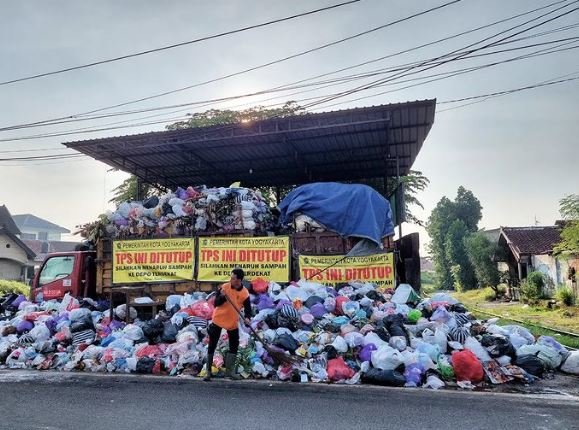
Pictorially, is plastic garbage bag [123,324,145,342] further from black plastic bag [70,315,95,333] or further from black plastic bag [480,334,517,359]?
black plastic bag [480,334,517,359]

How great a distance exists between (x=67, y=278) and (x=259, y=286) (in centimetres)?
443

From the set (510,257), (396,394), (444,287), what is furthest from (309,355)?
(444,287)

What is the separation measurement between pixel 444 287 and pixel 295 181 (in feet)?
94.5

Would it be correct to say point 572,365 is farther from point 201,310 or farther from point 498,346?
point 201,310

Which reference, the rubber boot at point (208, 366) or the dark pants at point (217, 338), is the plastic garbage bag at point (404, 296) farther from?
the rubber boot at point (208, 366)

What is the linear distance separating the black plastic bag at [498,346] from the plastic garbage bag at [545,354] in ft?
0.50

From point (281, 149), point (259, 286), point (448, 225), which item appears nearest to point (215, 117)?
point (281, 149)

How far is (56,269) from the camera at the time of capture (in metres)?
9.87

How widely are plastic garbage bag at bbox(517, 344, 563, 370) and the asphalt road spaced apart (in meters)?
1.35

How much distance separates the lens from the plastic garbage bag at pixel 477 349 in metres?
6.35

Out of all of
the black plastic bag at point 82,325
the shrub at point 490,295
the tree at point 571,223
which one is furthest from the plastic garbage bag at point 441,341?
the shrub at point 490,295

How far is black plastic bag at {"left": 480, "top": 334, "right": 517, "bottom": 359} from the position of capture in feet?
21.0

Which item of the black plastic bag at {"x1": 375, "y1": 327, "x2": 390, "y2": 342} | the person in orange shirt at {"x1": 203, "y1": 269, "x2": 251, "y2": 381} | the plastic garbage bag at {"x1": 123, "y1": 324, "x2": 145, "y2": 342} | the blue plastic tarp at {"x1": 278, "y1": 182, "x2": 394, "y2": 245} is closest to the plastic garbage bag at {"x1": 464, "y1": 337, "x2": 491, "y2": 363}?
the black plastic bag at {"x1": 375, "y1": 327, "x2": 390, "y2": 342}

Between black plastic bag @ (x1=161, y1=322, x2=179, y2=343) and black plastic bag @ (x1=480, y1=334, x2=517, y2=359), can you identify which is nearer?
black plastic bag @ (x1=480, y1=334, x2=517, y2=359)
